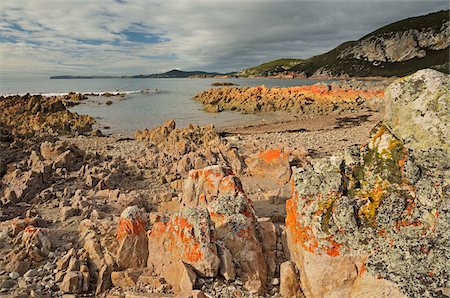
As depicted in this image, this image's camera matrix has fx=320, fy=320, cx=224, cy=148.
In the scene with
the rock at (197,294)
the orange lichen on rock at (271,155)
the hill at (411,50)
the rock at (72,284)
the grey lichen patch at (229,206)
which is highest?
the hill at (411,50)

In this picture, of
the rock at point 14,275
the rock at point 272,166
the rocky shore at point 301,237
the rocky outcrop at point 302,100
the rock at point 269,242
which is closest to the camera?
the rocky shore at point 301,237

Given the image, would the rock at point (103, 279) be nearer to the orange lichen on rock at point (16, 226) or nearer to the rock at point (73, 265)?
the rock at point (73, 265)

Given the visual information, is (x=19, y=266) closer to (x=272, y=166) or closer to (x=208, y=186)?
(x=208, y=186)

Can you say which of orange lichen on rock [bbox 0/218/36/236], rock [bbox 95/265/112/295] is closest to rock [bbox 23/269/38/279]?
rock [bbox 95/265/112/295]

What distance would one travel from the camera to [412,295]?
4.81m

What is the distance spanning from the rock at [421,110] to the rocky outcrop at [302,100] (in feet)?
133

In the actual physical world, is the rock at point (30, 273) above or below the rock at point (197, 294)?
below

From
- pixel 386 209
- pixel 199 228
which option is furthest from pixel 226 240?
pixel 386 209

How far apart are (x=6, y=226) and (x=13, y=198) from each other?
395 centimetres

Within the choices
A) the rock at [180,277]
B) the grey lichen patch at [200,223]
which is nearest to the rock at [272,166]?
the grey lichen patch at [200,223]

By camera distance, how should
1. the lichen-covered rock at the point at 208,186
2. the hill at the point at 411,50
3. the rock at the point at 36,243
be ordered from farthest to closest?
1. the hill at the point at 411,50
2. the lichen-covered rock at the point at 208,186
3. the rock at the point at 36,243

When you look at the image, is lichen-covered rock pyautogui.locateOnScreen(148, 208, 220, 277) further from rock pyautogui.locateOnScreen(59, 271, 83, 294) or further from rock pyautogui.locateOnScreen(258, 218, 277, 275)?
rock pyautogui.locateOnScreen(59, 271, 83, 294)

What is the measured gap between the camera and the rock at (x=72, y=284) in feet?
21.5

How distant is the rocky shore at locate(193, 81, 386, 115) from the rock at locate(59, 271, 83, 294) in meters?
43.1
